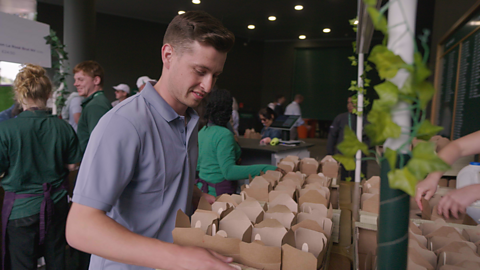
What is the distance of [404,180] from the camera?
0.35 m

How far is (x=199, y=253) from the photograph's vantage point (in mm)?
707

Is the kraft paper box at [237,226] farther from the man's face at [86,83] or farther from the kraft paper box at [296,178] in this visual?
the man's face at [86,83]

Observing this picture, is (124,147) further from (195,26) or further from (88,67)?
(88,67)

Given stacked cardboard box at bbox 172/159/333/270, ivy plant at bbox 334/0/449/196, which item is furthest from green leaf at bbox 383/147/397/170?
stacked cardboard box at bbox 172/159/333/270

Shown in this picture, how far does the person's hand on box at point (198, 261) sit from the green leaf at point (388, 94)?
19.9 inches

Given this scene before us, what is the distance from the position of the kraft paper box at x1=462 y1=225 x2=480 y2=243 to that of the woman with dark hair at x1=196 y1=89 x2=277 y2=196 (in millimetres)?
1377

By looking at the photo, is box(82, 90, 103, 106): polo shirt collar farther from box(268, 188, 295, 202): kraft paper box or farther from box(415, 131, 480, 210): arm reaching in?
box(415, 131, 480, 210): arm reaching in

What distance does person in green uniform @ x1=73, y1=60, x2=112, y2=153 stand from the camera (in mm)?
2572

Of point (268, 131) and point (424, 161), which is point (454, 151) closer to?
point (424, 161)

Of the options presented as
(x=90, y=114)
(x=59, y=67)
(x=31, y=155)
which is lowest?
(x=31, y=155)

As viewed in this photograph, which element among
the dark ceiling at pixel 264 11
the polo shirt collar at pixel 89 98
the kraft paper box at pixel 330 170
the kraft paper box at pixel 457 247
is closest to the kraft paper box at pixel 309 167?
the kraft paper box at pixel 330 170

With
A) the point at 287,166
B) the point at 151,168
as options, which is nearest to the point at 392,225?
the point at 151,168

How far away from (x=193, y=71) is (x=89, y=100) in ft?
6.74

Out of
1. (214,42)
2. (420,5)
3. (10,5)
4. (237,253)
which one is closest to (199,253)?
(237,253)
